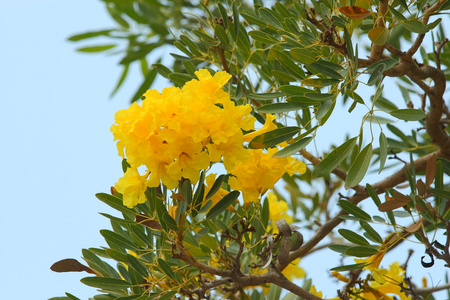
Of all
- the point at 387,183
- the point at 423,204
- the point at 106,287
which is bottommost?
the point at 106,287

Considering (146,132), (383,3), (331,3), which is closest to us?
(146,132)

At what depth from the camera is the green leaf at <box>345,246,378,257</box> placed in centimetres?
111

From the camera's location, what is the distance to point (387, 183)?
145 cm

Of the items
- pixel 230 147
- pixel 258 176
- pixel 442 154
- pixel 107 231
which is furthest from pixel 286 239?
pixel 442 154

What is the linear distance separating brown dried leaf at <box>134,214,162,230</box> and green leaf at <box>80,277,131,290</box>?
0.15m

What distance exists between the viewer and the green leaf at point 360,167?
3.27 feet

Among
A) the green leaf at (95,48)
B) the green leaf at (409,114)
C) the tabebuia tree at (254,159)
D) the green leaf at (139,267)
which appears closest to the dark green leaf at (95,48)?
the green leaf at (95,48)

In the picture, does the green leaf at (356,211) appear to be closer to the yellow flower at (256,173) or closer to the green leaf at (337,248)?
the green leaf at (337,248)

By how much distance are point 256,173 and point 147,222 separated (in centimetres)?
23

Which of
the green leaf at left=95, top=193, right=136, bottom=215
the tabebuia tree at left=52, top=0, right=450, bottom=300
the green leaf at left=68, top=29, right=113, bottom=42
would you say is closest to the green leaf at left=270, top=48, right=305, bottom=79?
the tabebuia tree at left=52, top=0, right=450, bottom=300

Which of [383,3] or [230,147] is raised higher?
[383,3]

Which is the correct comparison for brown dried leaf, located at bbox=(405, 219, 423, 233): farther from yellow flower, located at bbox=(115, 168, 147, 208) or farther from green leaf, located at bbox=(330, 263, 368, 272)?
yellow flower, located at bbox=(115, 168, 147, 208)

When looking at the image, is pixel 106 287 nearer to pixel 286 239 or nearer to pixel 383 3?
pixel 286 239

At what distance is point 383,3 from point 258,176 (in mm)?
410
